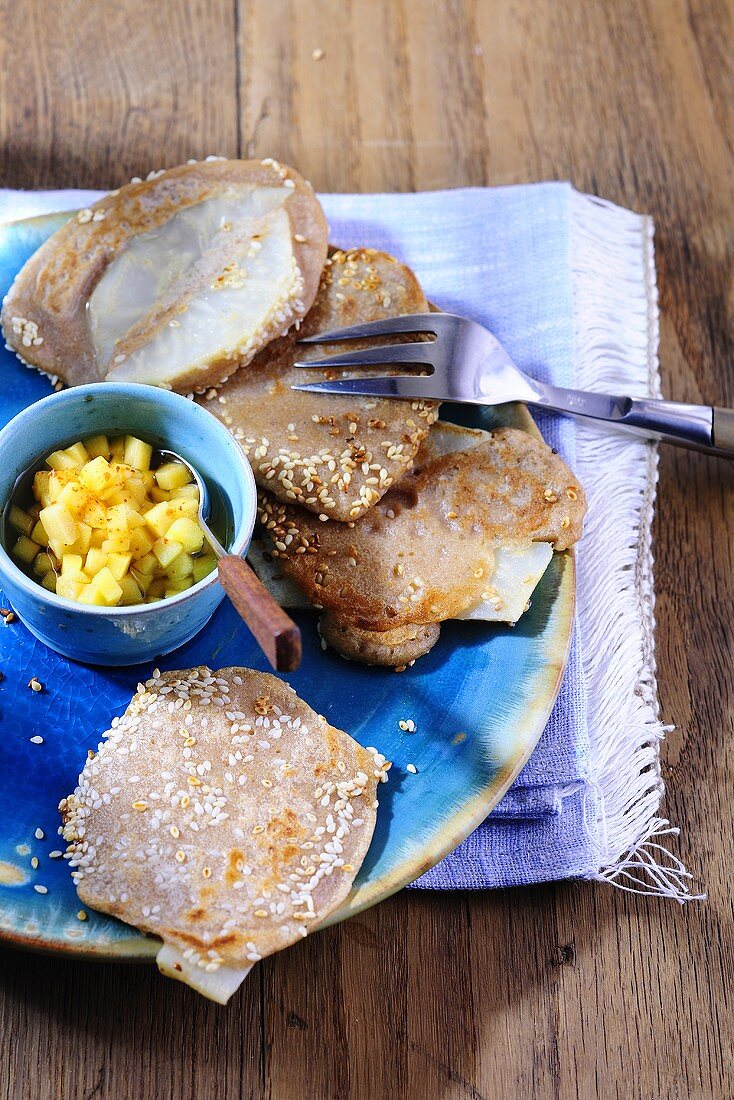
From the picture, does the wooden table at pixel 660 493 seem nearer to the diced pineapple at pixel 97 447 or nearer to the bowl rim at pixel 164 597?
the bowl rim at pixel 164 597

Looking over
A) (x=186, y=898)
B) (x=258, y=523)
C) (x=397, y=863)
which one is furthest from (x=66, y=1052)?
(x=258, y=523)

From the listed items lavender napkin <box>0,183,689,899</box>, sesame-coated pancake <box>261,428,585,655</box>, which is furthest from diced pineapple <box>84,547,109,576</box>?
lavender napkin <box>0,183,689,899</box>

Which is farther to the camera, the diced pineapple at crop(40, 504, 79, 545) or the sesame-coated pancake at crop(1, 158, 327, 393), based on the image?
the sesame-coated pancake at crop(1, 158, 327, 393)

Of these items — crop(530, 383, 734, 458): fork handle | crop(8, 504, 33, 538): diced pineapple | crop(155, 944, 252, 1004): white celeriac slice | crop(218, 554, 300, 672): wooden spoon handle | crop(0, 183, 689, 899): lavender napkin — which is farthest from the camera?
crop(530, 383, 734, 458): fork handle

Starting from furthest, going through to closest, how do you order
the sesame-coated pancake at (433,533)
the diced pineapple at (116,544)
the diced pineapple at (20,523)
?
the sesame-coated pancake at (433,533) < the diced pineapple at (20,523) < the diced pineapple at (116,544)

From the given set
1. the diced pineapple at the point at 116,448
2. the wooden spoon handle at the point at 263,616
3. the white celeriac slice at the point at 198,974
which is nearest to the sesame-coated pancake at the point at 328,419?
the diced pineapple at the point at 116,448

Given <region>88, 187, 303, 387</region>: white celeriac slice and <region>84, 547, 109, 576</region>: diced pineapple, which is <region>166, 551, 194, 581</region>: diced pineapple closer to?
<region>84, 547, 109, 576</region>: diced pineapple

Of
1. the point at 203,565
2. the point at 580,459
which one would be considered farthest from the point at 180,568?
the point at 580,459

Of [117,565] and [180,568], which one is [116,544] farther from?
[180,568]
